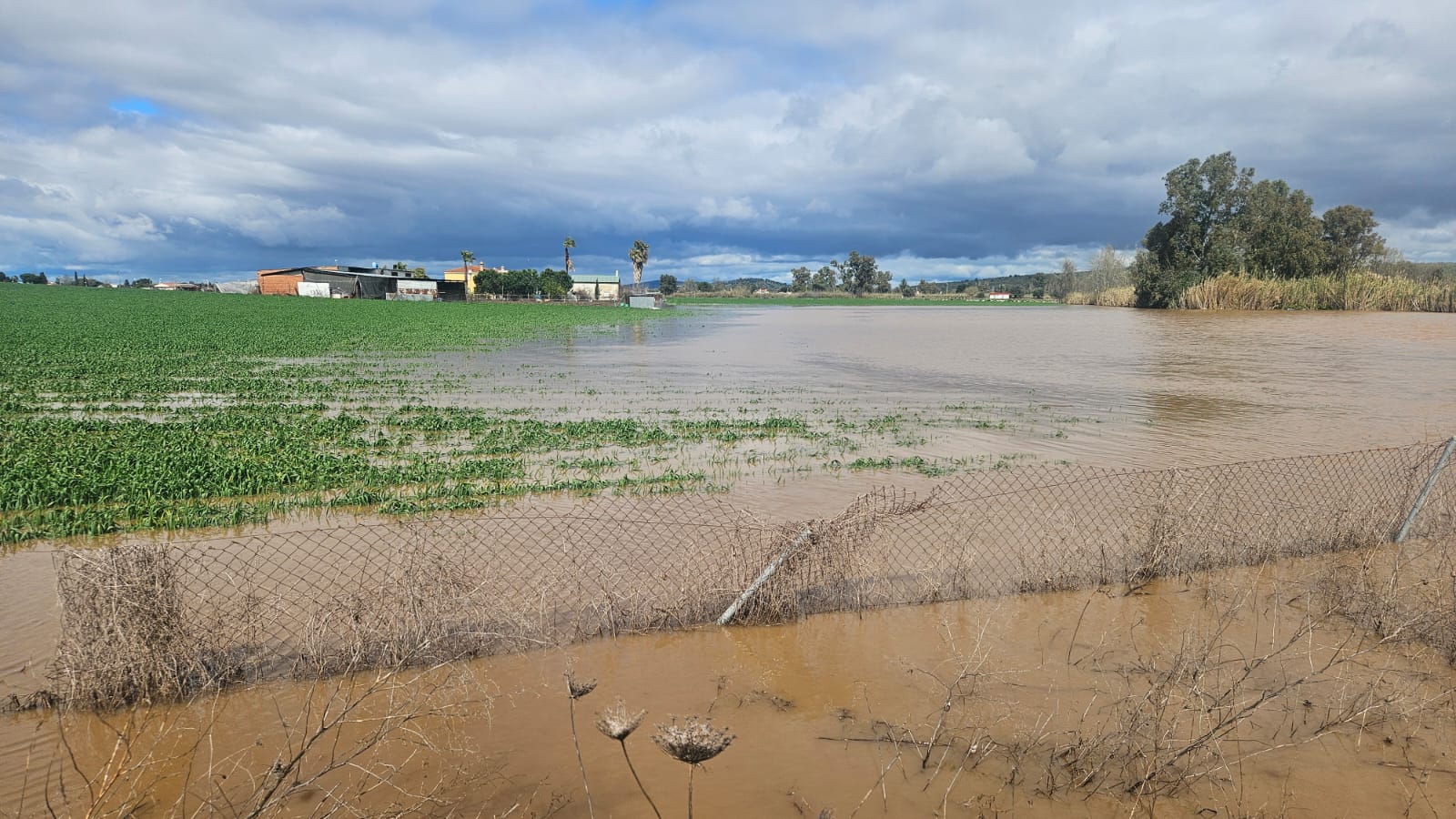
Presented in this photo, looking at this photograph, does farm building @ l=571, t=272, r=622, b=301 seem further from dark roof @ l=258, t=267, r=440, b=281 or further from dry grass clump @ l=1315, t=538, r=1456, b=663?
dry grass clump @ l=1315, t=538, r=1456, b=663

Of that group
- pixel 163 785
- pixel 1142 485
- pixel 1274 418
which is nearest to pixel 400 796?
pixel 163 785

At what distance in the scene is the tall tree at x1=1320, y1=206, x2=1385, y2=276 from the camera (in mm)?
75500

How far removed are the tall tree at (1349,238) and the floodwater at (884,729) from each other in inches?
3520

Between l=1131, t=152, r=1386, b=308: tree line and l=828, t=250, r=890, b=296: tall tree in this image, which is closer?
l=1131, t=152, r=1386, b=308: tree line

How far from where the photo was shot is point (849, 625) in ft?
22.0

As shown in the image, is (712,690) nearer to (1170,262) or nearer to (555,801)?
(555,801)

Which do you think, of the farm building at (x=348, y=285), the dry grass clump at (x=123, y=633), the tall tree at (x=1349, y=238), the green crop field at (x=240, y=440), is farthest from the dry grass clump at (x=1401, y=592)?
the farm building at (x=348, y=285)

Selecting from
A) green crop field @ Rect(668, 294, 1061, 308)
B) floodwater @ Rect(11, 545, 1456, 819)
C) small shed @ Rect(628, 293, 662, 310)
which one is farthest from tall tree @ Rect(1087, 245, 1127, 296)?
floodwater @ Rect(11, 545, 1456, 819)

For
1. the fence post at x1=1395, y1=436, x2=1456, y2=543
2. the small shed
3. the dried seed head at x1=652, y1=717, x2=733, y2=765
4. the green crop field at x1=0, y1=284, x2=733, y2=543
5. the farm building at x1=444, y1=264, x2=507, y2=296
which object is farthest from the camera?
the farm building at x1=444, y1=264, x2=507, y2=296

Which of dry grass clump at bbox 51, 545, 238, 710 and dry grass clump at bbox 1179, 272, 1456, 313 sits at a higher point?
dry grass clump at bbox 1179, 272, 1456, 313

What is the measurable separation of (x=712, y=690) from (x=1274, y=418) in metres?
17.4

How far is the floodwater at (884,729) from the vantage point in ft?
14.4

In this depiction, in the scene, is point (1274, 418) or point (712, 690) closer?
point (712, 690)

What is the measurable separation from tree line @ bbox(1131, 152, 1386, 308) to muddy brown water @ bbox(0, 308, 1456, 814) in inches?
834
